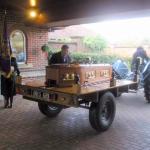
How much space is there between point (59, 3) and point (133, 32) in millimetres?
18137

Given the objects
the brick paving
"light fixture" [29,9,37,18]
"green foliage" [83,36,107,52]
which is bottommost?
the brick paving

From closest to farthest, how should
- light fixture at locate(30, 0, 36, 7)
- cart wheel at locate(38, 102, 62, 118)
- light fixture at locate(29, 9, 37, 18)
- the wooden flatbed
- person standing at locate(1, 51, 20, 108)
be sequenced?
the wooden flatbed
cart wheel at locate(38, 102, 62, 118)
person standing at locate(1, 51, 20, 108)
light fixture at locate(30, 0, 36, 7)
light fixture at locate(29, 9, 37, 18)

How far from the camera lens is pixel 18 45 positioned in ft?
34.4

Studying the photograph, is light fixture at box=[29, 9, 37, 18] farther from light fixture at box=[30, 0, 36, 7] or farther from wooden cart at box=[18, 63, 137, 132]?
wooden cart at box=[18, 63, 137, 132]

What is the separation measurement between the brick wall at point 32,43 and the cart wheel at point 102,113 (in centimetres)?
486

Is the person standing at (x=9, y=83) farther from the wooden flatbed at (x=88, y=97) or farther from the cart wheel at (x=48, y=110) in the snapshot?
the wooden flatbed at (x=88, y=97)

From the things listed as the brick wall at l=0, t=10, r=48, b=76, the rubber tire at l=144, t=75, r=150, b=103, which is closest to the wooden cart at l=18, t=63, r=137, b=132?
the rubber tire at l=144, t=75, r=150, b=103

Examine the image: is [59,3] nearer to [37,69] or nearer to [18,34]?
[18,34]

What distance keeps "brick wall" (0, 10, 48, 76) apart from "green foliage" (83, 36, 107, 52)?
11.3 m

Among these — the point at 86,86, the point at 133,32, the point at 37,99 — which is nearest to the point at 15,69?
the point at 37,99

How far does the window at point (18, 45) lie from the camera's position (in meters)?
10.3

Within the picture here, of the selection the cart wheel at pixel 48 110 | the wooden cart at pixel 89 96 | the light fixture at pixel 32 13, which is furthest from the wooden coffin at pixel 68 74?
the light fixture at pixel 32 13

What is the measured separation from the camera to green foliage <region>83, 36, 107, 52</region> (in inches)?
881

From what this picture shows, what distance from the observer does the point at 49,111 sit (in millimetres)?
7301
